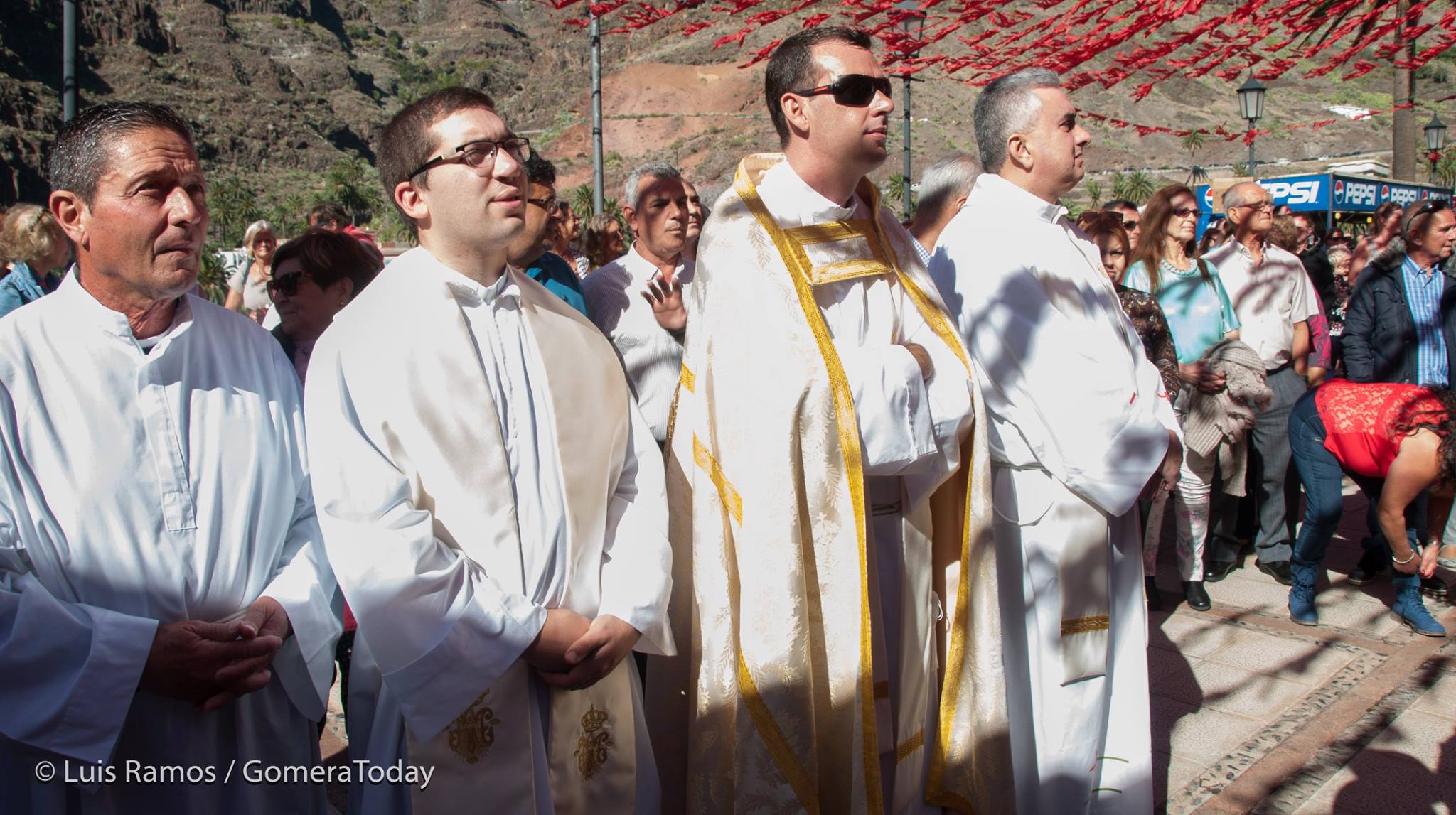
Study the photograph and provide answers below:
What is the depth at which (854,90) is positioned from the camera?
8.10ft

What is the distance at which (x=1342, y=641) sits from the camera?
4.39m

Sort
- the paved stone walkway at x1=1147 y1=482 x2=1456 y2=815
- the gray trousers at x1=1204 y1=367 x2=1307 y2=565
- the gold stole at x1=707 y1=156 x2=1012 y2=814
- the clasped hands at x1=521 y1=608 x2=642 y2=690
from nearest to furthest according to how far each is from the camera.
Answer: the clasped hands at x1=521 y1=608 x2=642 y2=690, the gold stole at x1=707 y1=156 x2=1012 y2=814, the paved stone walkway at x1=1147 y1=482 x2=1456 y2=815, the gray trousers at x1=1204 y1=367 x2=1307 y2=565

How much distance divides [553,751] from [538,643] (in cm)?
24

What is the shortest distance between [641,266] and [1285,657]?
2896mm

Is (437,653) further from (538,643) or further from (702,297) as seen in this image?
(702,297)

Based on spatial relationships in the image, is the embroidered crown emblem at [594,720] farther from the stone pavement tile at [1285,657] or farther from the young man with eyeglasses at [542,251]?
the stone pavement tile at [1285,657]

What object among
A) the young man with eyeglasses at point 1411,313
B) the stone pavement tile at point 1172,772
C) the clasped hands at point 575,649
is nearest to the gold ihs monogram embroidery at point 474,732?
the clasped hands at point 575,649

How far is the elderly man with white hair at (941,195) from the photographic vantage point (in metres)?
3.84

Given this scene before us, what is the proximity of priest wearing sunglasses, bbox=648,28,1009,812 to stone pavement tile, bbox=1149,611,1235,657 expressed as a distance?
7.19 feet

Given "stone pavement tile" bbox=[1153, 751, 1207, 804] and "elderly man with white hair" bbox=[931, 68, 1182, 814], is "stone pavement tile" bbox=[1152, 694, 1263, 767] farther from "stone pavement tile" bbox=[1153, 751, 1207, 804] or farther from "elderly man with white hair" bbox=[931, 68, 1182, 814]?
"elderly man with white hair" bbox=[931, 68, 1182, 814]

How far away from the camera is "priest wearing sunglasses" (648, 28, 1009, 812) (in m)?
2.34

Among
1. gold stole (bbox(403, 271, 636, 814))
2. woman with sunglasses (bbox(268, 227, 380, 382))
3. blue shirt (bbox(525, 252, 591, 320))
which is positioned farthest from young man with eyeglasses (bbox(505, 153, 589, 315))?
gold stole (bbox(403, 271, 636, 814))

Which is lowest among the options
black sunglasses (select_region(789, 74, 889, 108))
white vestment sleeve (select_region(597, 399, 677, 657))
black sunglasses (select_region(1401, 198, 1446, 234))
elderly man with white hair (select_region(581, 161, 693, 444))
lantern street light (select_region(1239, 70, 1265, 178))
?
white vestment sleeve (select_region(597, 399, 677, 657))

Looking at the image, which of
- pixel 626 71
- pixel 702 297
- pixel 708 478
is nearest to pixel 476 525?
pixel 708 478
